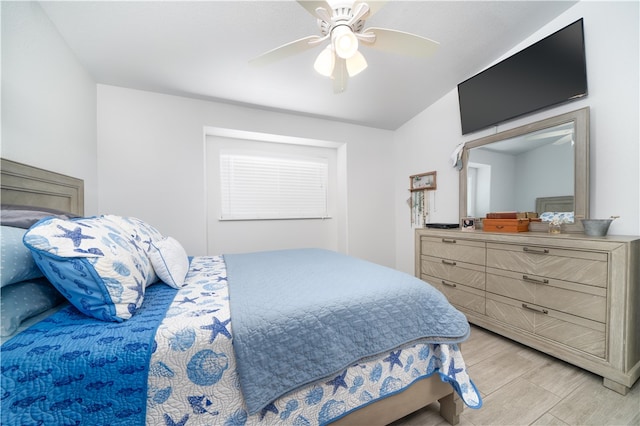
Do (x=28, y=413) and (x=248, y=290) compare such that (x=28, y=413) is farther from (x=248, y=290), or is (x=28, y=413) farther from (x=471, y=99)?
(x=471, y=99)

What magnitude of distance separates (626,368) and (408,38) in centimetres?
230

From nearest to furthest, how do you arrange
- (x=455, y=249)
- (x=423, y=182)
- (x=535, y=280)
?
(x=535, y=280), (x=455, y=249), (x=423, y=182)

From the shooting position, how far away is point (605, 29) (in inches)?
64.9

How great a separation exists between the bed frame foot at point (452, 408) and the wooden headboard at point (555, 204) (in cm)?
173

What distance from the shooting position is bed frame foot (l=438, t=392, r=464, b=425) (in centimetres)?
116

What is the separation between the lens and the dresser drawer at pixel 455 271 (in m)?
2.09

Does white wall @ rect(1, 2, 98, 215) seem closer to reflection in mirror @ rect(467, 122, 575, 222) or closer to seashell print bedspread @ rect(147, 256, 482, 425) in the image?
seashell print bedspread @ rect(147, 256, 482, 425)

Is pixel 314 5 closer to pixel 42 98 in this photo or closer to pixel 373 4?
pixel 373 4

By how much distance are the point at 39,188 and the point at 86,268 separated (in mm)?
1180

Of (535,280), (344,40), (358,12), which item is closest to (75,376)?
(344,40)

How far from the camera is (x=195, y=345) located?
2.54 feet

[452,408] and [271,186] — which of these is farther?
[271,186]

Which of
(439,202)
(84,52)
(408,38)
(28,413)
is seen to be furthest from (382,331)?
(84,52)

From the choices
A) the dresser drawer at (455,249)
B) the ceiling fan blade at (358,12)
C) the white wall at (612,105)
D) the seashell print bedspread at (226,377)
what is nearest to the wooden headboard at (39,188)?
the seashell print bedspread at (226,377)
